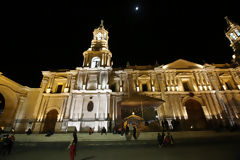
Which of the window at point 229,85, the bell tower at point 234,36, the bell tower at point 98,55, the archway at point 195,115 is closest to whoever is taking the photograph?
the archway at point 195,115

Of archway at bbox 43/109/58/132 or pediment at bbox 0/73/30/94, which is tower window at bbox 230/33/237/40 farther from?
pediment at bbox 0/73/30/94

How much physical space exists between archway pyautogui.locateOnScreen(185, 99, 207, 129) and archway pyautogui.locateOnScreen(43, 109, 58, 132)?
2296 centimetres

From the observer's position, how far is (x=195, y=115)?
2259 centimetres

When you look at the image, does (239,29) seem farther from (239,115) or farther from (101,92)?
(101,92)

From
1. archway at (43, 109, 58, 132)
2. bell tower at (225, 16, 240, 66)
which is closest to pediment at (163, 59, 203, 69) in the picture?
bell tower at (225, 16, 240, 66)

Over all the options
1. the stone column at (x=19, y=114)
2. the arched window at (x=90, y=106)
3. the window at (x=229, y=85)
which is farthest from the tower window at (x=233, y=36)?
the stone column at (x=19, y=114)

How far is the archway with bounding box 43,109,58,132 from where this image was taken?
22506 millimetres

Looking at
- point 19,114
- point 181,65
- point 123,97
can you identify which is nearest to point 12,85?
point 19,114

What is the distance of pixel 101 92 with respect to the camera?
23.0 metres

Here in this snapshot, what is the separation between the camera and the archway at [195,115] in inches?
852

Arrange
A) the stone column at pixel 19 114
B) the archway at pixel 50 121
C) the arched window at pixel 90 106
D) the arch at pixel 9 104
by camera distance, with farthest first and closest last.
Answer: the archway at pixel 50 121, the arch at pixel 9 104, the arched window at pixel 90 106, the stone column at pixel 19 114

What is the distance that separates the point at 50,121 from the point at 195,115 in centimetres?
2537

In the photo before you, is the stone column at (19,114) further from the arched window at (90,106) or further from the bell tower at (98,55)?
the bell tower at (98,55)

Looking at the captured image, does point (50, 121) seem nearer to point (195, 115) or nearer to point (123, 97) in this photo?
point (123, 97)
